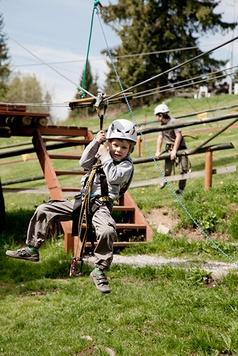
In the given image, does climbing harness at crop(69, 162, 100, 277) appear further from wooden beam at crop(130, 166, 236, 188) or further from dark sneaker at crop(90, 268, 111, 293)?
wooden beam at crop(130, 166, 236, 188)

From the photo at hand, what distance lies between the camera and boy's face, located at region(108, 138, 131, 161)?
6.02 m

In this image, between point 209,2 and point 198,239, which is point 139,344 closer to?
point 198,239

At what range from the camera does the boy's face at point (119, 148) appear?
6.02 meters

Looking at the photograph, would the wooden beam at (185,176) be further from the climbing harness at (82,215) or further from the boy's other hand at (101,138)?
the boy's other hand at (101,138)

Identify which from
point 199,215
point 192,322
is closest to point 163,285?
point 192,322

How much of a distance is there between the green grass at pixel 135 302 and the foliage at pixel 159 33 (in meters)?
28.0

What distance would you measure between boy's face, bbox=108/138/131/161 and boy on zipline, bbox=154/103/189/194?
529 centimetres

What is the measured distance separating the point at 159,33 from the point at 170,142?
27939 millimetres

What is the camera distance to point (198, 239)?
948 cm

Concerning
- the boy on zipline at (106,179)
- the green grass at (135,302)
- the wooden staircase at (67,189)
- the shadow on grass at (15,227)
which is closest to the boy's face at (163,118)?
the wooden staircase at (67,189)

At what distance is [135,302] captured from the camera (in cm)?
695

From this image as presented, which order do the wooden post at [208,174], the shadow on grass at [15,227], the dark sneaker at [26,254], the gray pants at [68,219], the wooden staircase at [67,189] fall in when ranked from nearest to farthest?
the gray pants at [68,219], the dark sneaker at [26,254], the wooden staircase at [67,189], the shadow on grass at [15,227], the wooden post at [208,174]

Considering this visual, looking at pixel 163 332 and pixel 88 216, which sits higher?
pixel 88 216

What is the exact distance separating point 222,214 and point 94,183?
4.17m
